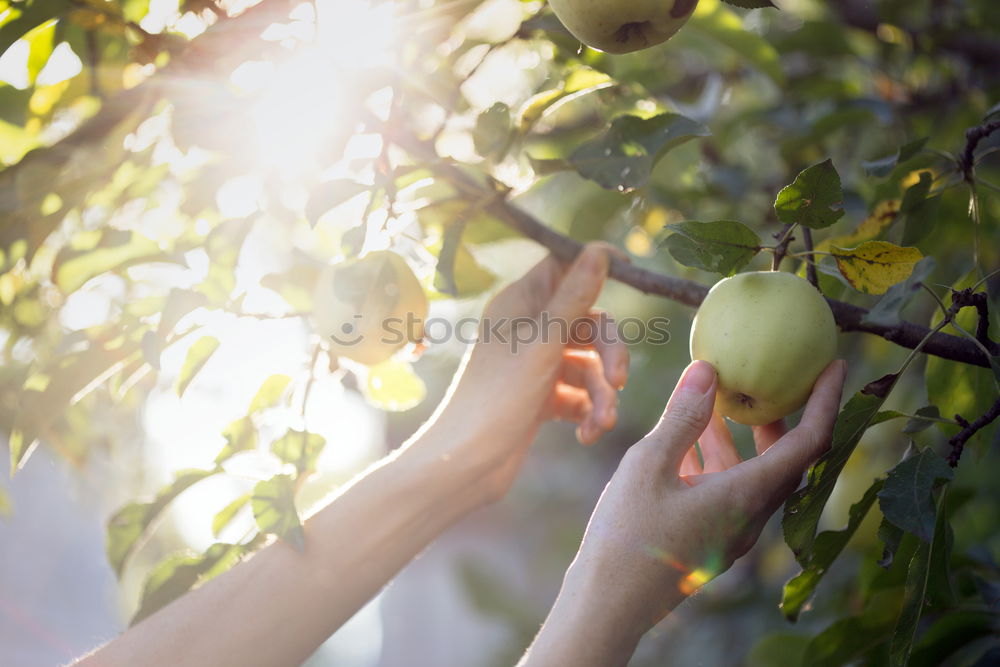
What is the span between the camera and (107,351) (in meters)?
1.06

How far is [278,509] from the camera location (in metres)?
0.94

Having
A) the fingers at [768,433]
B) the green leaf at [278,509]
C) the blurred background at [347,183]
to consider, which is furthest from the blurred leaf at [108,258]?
the fingers at [768,433]

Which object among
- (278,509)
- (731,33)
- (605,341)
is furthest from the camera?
(731,33)

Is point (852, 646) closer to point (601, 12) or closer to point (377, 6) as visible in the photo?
point (601, 12)

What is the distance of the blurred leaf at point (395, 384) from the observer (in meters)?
1.21

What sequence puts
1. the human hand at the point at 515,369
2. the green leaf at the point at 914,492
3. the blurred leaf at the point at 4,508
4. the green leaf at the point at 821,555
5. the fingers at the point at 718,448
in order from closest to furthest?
the green leaf at the point at 914,492
the green leaf at the point at 821,555
the fingers at the point at 718,448
the human hand at the point at 515,369
the blurred leaf at the point at 4,508

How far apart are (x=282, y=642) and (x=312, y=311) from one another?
0.41 m

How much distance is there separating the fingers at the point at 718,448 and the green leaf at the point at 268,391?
53 centimetres

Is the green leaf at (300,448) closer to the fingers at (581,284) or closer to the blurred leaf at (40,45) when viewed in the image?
the fingers at (581,284)

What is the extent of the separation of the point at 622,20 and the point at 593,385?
0.62m

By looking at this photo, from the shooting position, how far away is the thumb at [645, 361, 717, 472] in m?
0.74

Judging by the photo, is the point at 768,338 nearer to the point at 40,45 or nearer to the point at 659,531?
the point at 659,531

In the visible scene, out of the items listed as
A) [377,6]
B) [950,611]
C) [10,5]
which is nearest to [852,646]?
[950,611]

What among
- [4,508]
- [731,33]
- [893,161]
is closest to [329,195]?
[893,161]
